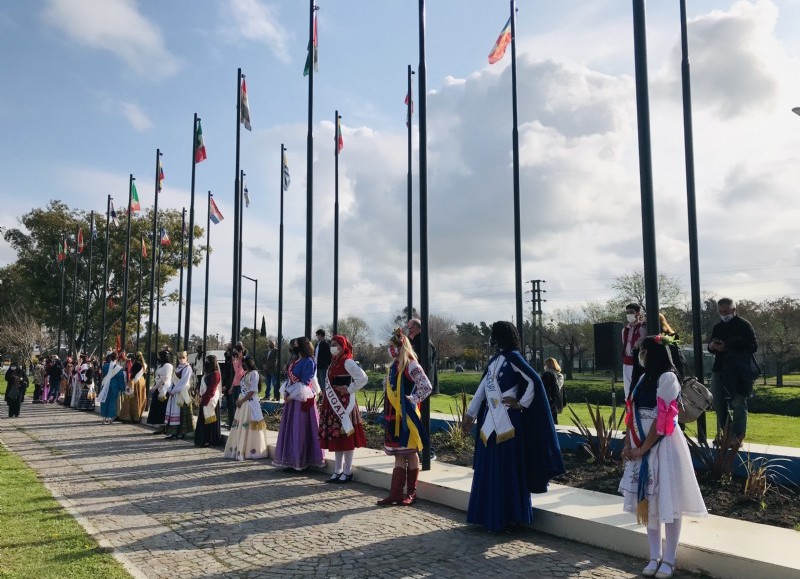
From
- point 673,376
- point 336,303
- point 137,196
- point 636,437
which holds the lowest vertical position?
point 636,437

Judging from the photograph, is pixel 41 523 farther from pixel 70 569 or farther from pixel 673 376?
pixel 673 376

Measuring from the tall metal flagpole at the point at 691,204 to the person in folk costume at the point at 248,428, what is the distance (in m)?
7.15

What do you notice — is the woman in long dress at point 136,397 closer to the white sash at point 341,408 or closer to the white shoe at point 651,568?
the white sash at point 341,408

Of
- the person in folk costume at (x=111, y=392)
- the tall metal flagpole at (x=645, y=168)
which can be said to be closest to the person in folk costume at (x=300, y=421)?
the tall metal flagpole at (x=645, y=168)

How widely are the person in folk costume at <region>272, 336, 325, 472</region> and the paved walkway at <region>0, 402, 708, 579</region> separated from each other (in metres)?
0.30

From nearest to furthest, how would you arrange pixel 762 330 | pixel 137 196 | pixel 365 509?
1. pixel 365 509
2. pixel 137 196
3. pixel 762 330

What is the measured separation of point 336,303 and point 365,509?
1447 centimetres

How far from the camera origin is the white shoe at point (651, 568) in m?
5.01

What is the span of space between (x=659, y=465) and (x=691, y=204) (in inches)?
239

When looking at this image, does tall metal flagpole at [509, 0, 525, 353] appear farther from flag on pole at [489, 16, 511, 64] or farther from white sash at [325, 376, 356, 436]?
white sash at [325, 376, 356, 436]

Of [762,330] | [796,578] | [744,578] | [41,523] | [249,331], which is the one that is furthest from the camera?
[249,331]

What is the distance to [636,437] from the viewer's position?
5324mm

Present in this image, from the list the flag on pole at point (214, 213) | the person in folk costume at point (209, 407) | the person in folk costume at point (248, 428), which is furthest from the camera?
the flag on pole at point (214, 213)

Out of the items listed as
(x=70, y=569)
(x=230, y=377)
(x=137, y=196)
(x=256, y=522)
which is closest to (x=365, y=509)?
(x=256, y=522)
